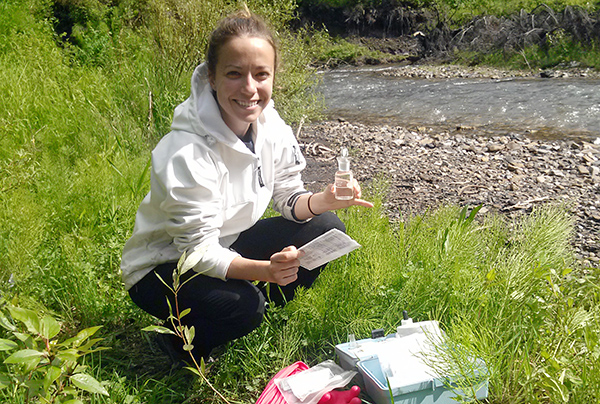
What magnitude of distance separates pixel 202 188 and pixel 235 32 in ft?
2.19

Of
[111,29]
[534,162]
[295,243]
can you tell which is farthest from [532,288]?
[111,29]

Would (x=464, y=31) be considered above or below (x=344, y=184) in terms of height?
below

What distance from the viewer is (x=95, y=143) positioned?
4613 mm

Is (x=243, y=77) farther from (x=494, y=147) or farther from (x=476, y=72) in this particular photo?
(x=476, y=72)

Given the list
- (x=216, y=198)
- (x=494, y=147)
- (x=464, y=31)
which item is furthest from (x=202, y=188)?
(x=464, y=31)

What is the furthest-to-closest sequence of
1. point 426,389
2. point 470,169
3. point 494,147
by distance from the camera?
point 494,147 < point 470,169 < point 426,389

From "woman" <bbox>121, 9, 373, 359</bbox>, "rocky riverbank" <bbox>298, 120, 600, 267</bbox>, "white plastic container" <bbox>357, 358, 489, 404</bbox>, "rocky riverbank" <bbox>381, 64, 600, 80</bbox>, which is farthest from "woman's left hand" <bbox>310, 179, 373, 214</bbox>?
"rocky riverbank" <bbox>381, 64, 600, 80</bbox>

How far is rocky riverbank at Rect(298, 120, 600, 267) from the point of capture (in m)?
4.52

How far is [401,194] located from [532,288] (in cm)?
262

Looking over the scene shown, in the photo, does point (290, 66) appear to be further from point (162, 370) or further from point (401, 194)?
point (162, 370)

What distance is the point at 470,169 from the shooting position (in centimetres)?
579

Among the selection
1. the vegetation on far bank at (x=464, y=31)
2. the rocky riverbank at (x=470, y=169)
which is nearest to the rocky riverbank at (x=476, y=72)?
the vegetation on far bank at (x=464, y=31)

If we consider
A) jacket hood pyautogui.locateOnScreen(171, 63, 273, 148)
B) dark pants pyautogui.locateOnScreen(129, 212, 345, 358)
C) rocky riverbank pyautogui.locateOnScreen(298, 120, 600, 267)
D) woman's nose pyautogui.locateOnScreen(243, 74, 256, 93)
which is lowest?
rocky riverbank pyautogui.locateOnScreen(298, 120, 600, 267)

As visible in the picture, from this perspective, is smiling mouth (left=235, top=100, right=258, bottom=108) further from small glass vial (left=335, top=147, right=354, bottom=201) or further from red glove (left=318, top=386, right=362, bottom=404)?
red glove (left=318, top=386, right=362, bottom=404)
